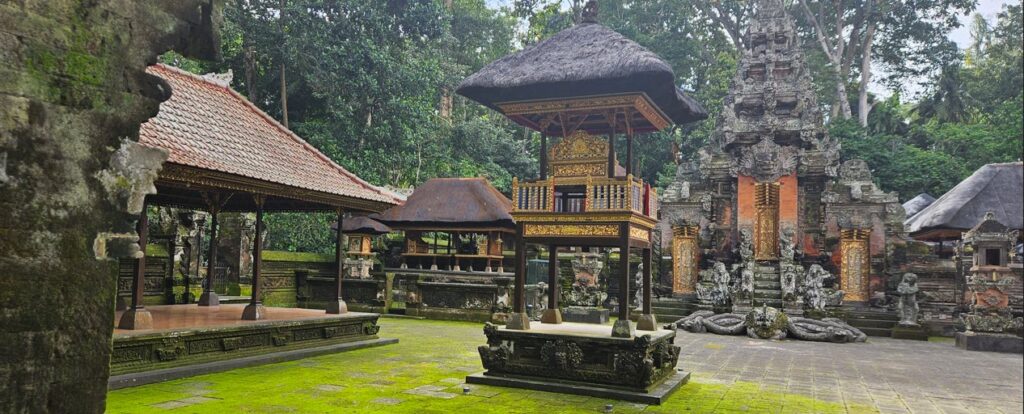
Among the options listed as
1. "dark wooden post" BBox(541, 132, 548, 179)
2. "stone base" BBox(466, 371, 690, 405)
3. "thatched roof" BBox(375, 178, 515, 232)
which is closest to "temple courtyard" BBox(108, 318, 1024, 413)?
"stone base" BBox(466, 371, 690, 405)

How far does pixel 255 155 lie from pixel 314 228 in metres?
12.8

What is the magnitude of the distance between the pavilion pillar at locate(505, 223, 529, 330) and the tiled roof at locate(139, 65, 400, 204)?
3.47m

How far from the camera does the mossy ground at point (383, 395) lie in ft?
21.5

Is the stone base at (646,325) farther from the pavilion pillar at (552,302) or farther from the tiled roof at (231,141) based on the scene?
the tiled roof at (231,141)

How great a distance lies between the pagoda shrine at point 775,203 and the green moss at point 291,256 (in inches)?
420

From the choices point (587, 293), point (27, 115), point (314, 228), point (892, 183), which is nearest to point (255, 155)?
point (27, 115)

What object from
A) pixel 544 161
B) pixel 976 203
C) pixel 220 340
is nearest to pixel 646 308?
pixel 544 161

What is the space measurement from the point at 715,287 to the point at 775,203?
3.85 metres

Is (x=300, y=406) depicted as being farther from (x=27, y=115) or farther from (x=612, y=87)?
(x=612, y=87)

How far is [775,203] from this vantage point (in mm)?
20469

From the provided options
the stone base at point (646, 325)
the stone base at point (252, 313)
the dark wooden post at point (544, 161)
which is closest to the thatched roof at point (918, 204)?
the stone base at point (646, 325)

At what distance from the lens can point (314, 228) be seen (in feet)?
73.8

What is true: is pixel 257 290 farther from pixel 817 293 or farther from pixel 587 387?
pixel 817 293

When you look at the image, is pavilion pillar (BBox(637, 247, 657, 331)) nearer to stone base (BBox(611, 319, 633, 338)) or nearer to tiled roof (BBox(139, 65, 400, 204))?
stone base (BBox(611, 319, 633, 338))
